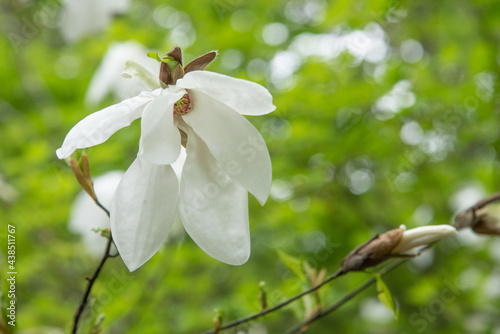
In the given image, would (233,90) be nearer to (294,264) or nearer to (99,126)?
(99,126)

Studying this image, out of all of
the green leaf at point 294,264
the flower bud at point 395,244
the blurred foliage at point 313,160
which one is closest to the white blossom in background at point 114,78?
the blurred foliage at point 313,160

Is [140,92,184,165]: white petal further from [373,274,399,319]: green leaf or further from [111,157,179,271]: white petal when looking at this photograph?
[373,274,399,319]: green leaf

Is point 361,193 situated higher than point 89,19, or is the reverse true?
point 89,19

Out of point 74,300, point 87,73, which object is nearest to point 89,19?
point 87,73

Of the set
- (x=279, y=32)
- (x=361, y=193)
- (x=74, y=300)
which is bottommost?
(x=74, y=300)

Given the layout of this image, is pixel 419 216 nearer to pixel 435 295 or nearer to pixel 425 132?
pixel 435 295

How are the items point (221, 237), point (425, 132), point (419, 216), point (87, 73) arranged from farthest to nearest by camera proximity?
point (87, 73), point (419, 216), point (425, 132), point (221, 237)
